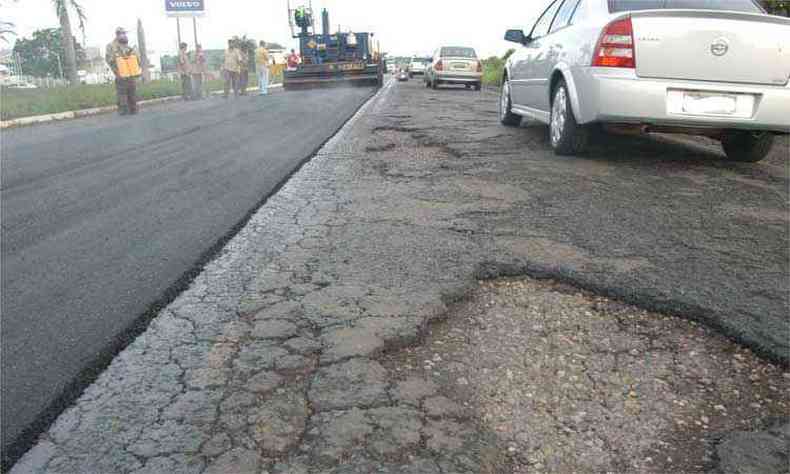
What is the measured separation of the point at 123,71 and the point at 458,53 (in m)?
12.1

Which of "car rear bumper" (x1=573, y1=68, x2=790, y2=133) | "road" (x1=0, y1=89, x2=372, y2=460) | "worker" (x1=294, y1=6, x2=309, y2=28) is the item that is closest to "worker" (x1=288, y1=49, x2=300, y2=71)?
"worker" (x1=294, y1=6, x2=309, y2=28)

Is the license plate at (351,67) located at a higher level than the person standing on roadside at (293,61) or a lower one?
lower

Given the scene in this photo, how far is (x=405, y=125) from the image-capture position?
29.7ft

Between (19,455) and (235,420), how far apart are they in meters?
0.56

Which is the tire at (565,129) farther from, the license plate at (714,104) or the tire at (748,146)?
the tire at (748,146)

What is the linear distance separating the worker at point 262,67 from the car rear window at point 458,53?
6.25 meters

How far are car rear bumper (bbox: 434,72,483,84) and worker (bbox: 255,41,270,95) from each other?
19.9ft

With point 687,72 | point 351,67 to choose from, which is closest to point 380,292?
point 687,72

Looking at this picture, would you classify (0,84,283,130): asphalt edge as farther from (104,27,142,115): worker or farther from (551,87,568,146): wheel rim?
(551,87,568,146): wheel rim

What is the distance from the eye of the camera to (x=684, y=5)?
18.0 feet

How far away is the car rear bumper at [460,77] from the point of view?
Result: 69.4ft

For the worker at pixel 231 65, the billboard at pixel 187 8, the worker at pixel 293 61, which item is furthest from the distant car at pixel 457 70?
the billboard at pixel 187 8

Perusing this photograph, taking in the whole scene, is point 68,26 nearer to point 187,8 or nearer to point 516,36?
point 187,8

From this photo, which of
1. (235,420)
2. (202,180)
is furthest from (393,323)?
(202,180)
